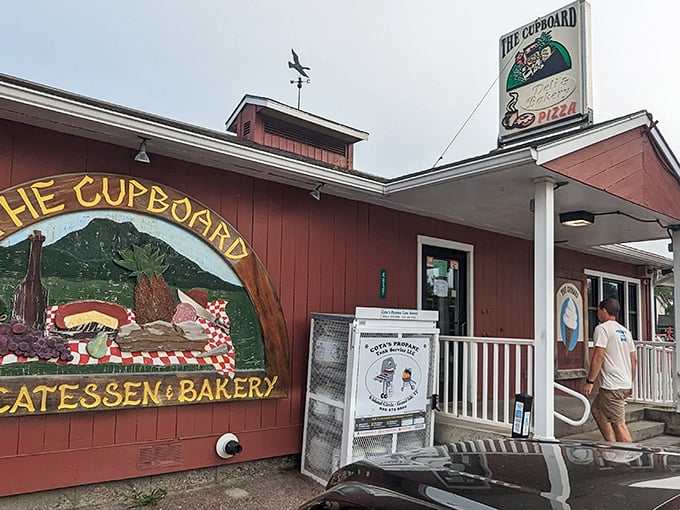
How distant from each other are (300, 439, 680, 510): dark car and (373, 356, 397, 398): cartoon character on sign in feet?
7.99

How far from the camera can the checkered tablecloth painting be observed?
3.80 m

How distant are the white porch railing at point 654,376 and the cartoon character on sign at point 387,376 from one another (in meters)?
4.72

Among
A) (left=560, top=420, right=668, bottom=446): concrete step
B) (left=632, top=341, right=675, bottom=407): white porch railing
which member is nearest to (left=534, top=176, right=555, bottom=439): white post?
(left=560, top=420, right=668, bottom=446): concrete step

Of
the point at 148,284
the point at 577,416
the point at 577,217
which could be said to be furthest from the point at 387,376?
the point at 577,416

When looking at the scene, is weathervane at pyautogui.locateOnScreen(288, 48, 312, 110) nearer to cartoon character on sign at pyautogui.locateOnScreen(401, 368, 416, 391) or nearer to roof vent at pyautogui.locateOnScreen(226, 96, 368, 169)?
roof vent at pyautogui.locateOnScreen(226, 96, 368, 169)

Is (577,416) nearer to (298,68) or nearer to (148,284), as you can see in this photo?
(148,284)

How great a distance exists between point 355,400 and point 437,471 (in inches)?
106

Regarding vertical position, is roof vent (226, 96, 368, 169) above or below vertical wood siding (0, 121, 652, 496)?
above

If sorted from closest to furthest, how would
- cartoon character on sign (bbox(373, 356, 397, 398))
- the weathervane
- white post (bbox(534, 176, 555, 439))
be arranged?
white post (bbox(534, 176, 555, 439))
cartoon character on sign (bbox(373, 356, 397, 398))
the weathervane

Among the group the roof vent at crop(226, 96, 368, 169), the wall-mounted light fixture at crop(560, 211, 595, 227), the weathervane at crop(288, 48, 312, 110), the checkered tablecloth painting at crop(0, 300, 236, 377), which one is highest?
the weathervane at crop(288, 48, 312, 110)

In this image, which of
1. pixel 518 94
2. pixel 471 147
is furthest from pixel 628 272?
pixel 471 147

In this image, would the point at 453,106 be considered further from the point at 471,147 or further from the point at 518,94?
the point at 518,94

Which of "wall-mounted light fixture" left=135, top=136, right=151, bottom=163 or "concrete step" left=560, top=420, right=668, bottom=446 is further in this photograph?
"concrete step" left=560, top=420, right=668, bottom=446

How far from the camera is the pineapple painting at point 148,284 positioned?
413cm
